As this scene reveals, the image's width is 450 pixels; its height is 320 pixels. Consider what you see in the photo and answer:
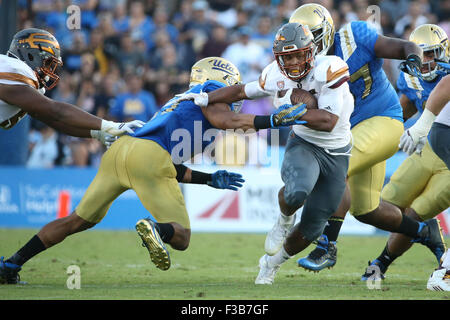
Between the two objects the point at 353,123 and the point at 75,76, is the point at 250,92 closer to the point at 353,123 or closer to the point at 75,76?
the point at 353,123

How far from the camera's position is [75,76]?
12984mm

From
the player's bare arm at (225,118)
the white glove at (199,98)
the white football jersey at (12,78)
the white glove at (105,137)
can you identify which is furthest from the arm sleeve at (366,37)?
the white football jersey at (12,78)

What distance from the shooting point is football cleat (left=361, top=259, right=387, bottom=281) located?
637 centimetres

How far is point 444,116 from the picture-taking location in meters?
5.36

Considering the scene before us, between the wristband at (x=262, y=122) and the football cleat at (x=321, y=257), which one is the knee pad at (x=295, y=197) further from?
the football cleat at (x=321, y=257)

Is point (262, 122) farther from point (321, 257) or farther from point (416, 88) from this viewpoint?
point (416, 88)

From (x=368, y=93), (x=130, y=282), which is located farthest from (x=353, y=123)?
(x=130, y=282)

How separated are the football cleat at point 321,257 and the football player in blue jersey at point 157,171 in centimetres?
100

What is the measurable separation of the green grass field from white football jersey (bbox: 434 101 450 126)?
1.26 m

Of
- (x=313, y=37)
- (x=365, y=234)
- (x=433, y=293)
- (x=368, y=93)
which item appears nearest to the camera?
(x=433, y=293)

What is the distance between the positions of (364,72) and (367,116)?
382mm

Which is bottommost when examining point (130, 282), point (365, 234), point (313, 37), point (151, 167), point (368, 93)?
point (365, 234)

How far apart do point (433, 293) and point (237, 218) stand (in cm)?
579
